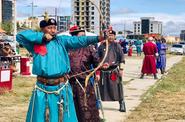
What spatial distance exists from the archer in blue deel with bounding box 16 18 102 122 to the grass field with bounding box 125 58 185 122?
12.3 feet

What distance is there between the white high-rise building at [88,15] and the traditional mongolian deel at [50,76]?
583 mm

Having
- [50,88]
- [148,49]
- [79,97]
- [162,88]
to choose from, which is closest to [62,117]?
[50,88]

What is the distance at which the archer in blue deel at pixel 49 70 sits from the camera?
6.15m

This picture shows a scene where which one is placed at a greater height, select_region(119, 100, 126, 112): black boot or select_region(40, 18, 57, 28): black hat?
select_region(40, 18, 57, 28): black hat

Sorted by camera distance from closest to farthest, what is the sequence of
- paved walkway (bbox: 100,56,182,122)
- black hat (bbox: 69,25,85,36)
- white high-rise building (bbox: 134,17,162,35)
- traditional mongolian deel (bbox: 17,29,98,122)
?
1. traditional mongolian deel (bbox: 17,29,98,122)
2. black hat (bbox: 69,25,85,36)
3. paved walkway (bbox: 100,56,182,122)
4. white high-rise building (bbox: 134,17,162,35)

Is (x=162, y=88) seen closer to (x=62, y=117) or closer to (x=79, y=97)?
(x=79, y=97)

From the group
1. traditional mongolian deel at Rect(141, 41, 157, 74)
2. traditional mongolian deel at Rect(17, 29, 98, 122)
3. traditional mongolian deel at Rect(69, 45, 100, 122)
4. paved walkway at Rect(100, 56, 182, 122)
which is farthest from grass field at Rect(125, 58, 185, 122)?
traditional mongolian deel at Rect(17, 29, 98, 122)

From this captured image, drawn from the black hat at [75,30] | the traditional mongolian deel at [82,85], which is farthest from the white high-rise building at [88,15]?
the traditional mongolian deel at [82,85]

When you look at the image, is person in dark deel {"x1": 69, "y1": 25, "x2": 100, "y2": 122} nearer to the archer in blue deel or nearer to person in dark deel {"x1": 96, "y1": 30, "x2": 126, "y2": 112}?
the archer in blue deel

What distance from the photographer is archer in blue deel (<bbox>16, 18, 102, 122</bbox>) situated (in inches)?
242

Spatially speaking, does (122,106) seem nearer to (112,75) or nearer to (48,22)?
(112,75)

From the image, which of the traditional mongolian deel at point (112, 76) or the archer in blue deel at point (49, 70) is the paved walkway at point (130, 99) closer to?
the traditional mongolian deel at point (112, 76)

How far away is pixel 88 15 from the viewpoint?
702 centimetres

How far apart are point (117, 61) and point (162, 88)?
215 inches
